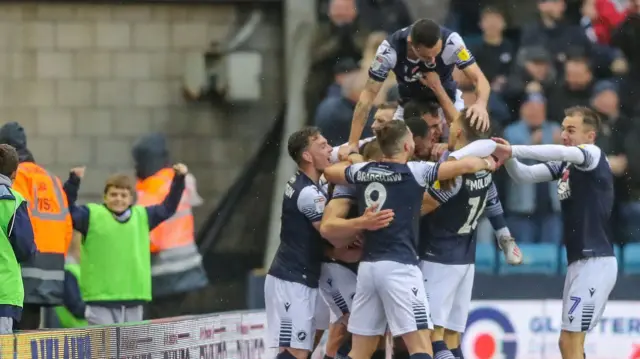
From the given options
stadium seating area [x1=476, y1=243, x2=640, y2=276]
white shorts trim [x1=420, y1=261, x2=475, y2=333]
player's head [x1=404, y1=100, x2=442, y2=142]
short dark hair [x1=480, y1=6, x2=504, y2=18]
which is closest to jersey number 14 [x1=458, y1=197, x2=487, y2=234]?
white shorts trim [x1=420, y1=261, x2=475, y2=333]

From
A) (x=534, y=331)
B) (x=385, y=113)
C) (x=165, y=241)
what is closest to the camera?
(x=385, y=113)

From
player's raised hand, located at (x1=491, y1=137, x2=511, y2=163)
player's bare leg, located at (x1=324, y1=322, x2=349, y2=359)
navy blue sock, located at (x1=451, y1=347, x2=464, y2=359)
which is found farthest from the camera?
player's bare leg, located at (x1=324, y1=322, x2=349, y2=359)

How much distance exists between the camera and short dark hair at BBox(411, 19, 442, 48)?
34.9 feet

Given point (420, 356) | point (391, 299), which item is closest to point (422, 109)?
point (391, 299)

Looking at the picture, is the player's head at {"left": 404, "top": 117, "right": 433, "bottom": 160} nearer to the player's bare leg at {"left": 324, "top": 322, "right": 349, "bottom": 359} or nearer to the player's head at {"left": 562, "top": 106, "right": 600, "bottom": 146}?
the player's head at {"left": 562, "top": 106, "right": 600, "bottom": 146}

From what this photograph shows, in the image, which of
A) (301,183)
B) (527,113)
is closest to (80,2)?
(527,113)

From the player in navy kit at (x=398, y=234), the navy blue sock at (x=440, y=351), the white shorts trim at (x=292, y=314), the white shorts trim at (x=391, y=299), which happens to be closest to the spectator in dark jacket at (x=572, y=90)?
the navy blue sock at (x=440, y=351)

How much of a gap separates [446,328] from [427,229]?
77 cm

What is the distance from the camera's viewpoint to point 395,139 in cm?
1011

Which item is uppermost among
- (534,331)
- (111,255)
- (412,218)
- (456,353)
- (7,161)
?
(7,161)

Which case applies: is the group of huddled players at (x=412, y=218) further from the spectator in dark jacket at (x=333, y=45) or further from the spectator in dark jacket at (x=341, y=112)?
the spectator in dark jacket at (x=333, y=45)

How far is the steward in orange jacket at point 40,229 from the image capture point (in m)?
11.9

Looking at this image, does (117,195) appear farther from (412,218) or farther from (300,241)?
(412,218)

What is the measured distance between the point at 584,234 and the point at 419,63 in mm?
1779
